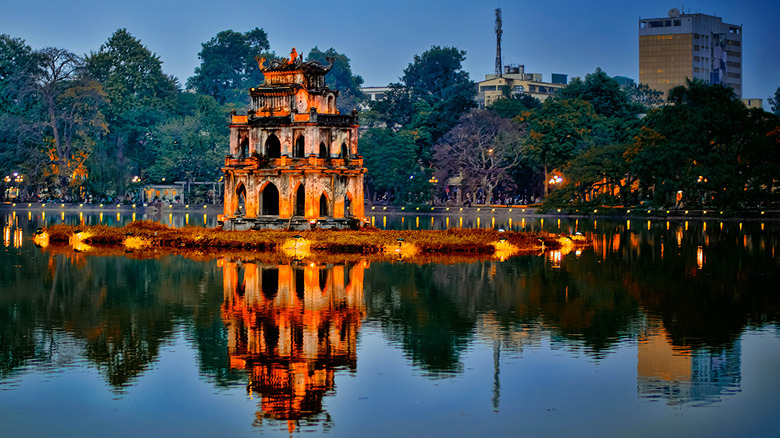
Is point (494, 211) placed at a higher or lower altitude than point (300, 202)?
lower

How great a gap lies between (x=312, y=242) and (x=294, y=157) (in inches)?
381

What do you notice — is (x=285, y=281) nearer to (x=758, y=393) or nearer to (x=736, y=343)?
(x=736, y=343)

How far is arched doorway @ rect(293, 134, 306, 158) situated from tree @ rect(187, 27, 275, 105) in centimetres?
10402

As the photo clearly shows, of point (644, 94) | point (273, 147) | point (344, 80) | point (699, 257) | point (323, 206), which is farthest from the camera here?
point (644, 94)

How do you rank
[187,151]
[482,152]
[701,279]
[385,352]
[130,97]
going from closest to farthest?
[385,352] → [701,279] → [482,152] → [187,151] → [130,97]

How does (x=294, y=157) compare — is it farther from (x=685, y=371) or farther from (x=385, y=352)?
(x=685, y=371)

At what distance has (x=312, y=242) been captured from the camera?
40.0 meters

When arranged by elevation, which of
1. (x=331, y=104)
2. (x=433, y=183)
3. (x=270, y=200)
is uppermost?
(x=331, y=104)

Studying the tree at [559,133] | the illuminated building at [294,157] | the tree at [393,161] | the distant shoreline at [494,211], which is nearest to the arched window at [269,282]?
the illuminated building at [294,157]

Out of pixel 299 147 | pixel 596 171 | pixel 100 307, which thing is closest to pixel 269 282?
pixel 100 307

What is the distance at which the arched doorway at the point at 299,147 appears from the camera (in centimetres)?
4903

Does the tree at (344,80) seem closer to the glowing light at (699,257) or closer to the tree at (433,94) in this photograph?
the tree at (433,94)

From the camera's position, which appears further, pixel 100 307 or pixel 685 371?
pixel 100 307

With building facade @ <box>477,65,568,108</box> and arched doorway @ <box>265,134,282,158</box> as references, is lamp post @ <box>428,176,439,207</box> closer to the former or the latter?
arched doorway @ <box>265,134,282,158</box>
